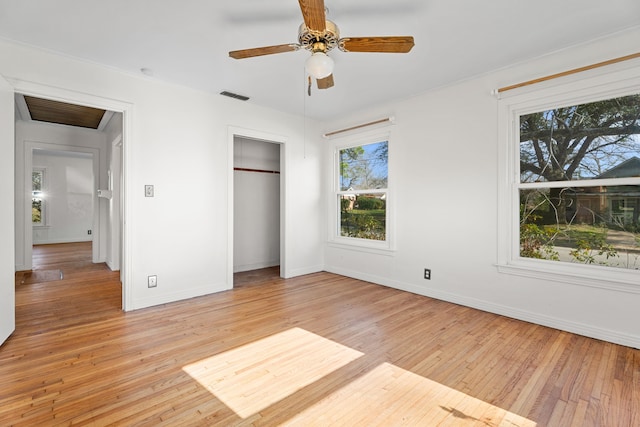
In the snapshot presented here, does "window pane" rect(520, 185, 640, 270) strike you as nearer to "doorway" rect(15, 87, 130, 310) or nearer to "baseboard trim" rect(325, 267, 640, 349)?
"baseboard trim" rect(325, 267, 640, 349)

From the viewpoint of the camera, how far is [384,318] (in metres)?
3.01

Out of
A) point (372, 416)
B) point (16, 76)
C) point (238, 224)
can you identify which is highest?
point (16, 76)

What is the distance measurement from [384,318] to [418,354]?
0.72 metres

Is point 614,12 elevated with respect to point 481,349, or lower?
elevated

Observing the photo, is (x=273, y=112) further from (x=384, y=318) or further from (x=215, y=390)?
(x=215, y=390)

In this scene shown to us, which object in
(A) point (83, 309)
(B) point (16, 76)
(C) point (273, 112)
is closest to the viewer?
(B) point (16, 76)

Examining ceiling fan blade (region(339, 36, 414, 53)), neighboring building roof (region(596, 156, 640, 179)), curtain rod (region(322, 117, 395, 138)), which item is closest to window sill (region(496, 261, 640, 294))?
neighboring building roof (region(596, 156, 640, 179))

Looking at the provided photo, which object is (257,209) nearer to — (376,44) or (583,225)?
(376,44)

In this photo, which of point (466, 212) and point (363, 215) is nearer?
point (466, 212)

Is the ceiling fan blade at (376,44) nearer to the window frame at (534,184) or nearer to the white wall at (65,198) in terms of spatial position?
the window frame at (534,184)

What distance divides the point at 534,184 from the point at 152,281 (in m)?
4.11

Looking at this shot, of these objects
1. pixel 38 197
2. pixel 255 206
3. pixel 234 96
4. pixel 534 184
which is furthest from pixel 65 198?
pixel 534 184

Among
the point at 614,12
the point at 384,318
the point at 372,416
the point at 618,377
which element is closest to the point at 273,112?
the point at 384,318

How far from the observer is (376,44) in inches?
78.1
